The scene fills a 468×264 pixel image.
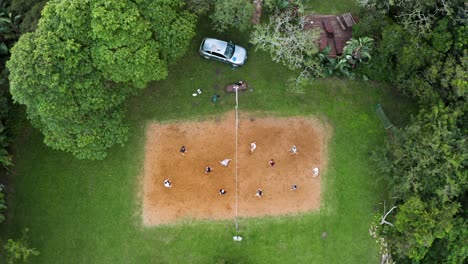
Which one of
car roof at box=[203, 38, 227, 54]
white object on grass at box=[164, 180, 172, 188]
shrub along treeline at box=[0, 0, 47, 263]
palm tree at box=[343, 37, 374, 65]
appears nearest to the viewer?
shrub along treeline at box=[0, 0, 47, 263]

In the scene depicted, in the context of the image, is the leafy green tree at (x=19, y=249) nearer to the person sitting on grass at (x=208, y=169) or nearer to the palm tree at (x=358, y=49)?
the person sitting on grass at (x=208, y=169)

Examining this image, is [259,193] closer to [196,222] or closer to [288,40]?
[196,222]

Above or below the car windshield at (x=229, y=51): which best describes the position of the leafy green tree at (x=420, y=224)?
below

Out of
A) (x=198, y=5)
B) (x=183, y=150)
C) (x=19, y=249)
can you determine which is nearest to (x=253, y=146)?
(x=183, y=150)

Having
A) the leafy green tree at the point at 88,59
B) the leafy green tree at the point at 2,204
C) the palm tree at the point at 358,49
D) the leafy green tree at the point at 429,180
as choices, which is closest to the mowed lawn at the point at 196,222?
the leafy green tree at the point at 2,204

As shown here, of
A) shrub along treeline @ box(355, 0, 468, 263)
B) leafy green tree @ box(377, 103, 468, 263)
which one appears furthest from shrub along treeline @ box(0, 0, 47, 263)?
leafy green tree @ box(377, 103, 468, 263)

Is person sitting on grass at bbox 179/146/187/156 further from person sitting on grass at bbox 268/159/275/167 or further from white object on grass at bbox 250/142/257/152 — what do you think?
person sitting on grass at bbox 268/159/275/167

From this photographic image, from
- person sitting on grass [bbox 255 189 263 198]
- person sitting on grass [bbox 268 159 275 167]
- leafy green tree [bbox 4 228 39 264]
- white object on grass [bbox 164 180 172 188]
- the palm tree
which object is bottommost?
leafy green tree [bbox 4 228 39 264]
